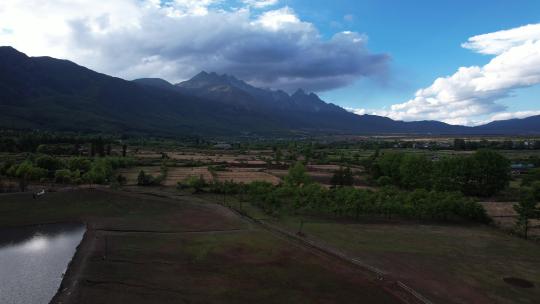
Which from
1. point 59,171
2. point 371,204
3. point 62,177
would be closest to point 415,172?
point 371,204

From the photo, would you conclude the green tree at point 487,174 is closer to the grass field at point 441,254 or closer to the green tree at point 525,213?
the grass field at point 441,254

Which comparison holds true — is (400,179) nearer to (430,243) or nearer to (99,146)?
(430,243)

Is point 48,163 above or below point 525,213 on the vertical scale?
above

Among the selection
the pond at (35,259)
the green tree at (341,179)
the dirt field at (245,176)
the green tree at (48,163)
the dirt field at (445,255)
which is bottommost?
the pond at (35,259)

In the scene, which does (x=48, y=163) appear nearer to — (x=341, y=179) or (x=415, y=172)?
(x=341, y=179)

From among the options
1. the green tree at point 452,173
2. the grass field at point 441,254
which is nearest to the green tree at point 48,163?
the grass field at point 441,254

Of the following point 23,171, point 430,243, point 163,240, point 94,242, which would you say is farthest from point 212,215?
point 23,171

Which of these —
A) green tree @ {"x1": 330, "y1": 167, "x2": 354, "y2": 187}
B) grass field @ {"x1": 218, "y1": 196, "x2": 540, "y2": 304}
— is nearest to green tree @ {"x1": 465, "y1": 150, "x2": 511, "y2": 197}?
green tree @ {"x1": 330, "y1": 167, "x2": 354, "y2": 187}
